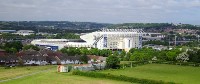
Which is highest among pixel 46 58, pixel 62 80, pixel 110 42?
pixel 110 42

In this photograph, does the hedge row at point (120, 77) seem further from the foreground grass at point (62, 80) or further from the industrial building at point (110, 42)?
the industrial building at point (110, 42)

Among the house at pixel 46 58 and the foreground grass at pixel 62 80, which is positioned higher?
the house at pixel 46 58

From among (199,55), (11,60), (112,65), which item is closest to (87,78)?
(112,65)

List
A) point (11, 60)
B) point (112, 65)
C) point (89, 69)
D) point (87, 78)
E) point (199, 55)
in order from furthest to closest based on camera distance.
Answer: point (199, 55) → point (11, 60) → point (112, 65) → point (89, 69) → point (87, 78)

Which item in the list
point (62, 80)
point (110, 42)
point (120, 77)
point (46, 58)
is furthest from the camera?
point (110, 42)

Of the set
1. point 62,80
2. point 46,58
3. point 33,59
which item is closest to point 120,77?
point 62,80

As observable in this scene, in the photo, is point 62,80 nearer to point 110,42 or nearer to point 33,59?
point 33,59

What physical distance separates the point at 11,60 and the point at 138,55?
764 inches

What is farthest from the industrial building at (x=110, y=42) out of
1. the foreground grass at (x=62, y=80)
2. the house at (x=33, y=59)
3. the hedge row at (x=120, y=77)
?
the foreground grass at (x=62, y=80)

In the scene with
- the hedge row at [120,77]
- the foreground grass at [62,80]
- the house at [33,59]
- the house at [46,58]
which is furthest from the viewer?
the house at [46,58]

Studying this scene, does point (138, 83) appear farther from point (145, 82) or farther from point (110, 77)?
point (110, 77)

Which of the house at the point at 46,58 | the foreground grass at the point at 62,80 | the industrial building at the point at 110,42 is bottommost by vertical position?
the foreground grass at the point at 62,80

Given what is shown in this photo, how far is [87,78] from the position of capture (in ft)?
116

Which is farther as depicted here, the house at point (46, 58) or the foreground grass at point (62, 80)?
the house at point (46, 58)
